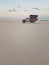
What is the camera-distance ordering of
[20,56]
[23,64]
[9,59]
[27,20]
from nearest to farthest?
[23,64], [9,59], [20,56], [27,20]

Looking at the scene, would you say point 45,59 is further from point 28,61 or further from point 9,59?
point 9,59

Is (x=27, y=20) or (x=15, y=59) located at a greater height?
(x=15, y=59)

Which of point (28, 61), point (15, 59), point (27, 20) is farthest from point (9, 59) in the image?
point (27, 20)

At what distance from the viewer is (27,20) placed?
1654 inches

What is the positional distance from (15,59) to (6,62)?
0.40 m

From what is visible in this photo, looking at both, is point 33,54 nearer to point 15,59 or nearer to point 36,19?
point 15,59

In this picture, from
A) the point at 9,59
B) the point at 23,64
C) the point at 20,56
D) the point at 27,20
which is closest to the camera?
the point at 23,64

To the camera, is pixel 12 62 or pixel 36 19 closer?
pixel 12 62

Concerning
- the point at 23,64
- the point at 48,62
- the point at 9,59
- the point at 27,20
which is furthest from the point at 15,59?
the point at 27,20

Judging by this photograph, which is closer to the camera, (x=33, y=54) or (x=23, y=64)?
(x=23, y=64)

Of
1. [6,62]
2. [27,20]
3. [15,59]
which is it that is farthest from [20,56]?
[27,20]

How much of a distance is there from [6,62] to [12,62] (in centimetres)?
16

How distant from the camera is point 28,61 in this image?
18.1 ft

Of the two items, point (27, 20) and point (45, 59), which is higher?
point (45, 59)
